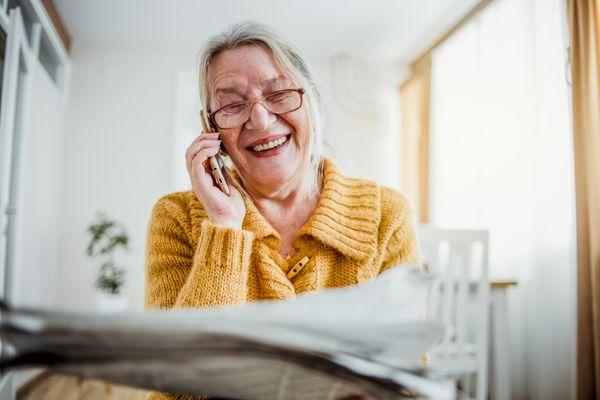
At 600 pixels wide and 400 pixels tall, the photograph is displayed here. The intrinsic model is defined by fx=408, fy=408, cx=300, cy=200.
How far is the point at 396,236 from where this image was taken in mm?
900

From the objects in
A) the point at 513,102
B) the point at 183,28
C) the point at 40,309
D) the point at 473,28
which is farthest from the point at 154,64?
the point at 40,309

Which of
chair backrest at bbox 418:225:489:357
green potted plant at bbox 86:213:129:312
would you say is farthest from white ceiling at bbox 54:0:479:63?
chair backrest at bbox 418:225:489:357

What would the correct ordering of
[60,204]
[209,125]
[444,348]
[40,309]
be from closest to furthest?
[40,309]
[209,125]
[444,348]
[60,204]

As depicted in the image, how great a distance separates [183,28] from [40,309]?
3436mm

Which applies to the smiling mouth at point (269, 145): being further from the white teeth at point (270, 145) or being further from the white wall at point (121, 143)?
the white wall at point (121, 143)

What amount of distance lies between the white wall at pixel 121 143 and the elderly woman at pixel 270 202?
2768 mm

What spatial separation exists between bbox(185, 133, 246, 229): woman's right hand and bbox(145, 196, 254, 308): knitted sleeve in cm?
5

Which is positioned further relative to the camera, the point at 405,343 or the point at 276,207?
the point at 276,207

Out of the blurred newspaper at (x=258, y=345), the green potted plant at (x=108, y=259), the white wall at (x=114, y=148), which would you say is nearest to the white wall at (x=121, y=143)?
the white wall at (x=114, y=148)

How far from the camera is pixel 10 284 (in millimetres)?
2131

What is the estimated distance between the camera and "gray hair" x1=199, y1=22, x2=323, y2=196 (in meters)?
0.90

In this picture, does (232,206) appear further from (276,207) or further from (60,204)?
(60,204)

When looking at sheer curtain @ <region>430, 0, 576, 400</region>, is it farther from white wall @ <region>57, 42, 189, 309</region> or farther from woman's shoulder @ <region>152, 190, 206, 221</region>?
white wall @ <region>57, 42, 189, 309</region>


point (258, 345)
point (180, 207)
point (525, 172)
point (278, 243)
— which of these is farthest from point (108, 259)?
point (258, 345)
